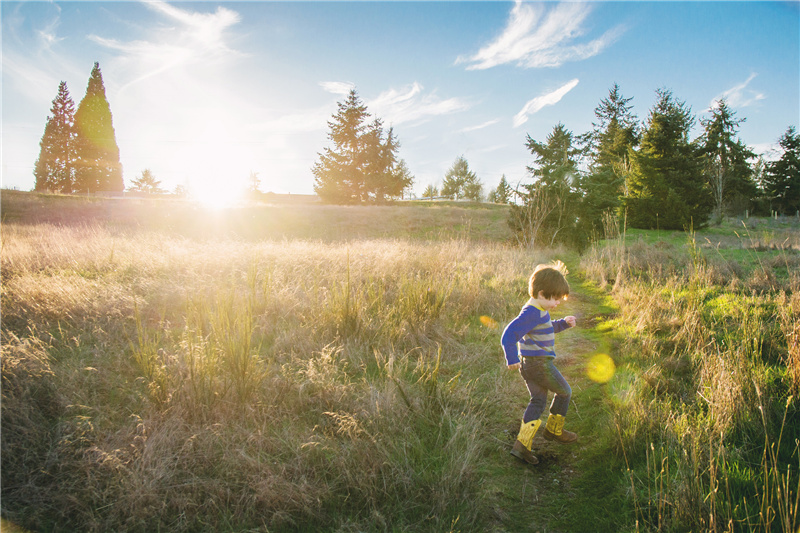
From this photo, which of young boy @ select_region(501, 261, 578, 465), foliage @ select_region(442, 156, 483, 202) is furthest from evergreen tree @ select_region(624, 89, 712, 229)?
foliage @ select_region(442, 156, 483, 202)

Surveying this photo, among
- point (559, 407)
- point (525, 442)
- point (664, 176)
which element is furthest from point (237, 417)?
point (664, 176)

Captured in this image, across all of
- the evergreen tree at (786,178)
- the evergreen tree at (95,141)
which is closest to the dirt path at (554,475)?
the evergreen tree at (786,178)

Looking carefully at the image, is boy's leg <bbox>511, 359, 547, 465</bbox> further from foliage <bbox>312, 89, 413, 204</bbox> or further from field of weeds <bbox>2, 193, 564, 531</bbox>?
foliage <bbox>312, 89, 413, 204</bbox>

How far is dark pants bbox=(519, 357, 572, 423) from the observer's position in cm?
284

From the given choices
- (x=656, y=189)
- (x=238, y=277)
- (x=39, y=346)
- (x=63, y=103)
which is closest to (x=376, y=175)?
(x=656, y=189)

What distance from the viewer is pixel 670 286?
18.9 ft

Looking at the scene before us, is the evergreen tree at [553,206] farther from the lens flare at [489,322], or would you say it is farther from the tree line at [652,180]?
the lens flare at [489,322]

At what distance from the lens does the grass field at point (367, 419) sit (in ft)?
6.50

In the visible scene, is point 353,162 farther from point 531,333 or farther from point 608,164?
point 531,333

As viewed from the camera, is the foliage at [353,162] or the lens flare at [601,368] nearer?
the lens flare at [601,368]

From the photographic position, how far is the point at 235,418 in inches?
105

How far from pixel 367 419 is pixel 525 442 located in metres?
1.23

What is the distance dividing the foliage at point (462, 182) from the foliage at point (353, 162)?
61.0 feet

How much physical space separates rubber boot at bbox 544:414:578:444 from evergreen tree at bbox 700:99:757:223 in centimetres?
2983
